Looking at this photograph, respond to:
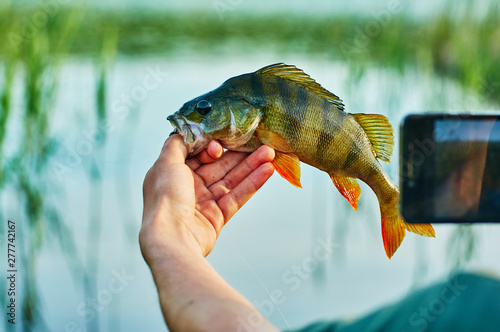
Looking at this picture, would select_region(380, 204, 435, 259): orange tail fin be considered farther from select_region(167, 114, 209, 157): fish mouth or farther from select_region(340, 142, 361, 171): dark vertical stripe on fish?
select_region(167, 114, 209, 157): fish mouth

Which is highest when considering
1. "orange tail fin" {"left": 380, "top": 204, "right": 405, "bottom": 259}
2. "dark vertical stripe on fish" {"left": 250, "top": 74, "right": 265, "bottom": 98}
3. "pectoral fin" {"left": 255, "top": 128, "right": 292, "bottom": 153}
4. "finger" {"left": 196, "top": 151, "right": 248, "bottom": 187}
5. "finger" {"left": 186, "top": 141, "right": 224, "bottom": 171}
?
"dark vertical stripe on fish" {"left": 250, "top": 74, "right": 265, "bottom": 98}

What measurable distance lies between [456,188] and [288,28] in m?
8.96

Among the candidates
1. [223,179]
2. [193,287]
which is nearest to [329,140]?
[223,179]

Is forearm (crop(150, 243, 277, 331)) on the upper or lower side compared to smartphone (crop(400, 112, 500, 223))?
lower

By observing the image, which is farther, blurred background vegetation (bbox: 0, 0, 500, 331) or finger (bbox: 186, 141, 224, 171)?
blurred background vegetation (bbox: 0, 0, 500, 331)

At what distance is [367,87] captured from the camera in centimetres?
446

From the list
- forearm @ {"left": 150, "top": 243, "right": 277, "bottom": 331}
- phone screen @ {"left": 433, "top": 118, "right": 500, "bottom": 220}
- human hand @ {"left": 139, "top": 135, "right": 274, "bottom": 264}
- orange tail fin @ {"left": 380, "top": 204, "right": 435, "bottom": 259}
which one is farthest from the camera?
orange tail fin @ {"left": 380, "top": 204, "right": 435, "bottom": 259}

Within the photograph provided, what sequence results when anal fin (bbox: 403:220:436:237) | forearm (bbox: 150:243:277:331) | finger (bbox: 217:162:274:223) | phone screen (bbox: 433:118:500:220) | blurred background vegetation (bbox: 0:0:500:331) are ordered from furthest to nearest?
blurred background vegetation (bbox: 0:0:500:331)
finger (bbox: 217:162:274:223)
anal fin (bbox: 403:220:436:237)
forearm (bbox: 150:243:277:331)
phone screen (bbox: 433:118:500:220)

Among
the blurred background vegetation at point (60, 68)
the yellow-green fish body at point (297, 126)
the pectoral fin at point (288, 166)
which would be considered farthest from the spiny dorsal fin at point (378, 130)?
the blurred background vegetation at point (60, 68)

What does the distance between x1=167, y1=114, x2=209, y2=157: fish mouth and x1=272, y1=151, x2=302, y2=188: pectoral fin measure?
244mm

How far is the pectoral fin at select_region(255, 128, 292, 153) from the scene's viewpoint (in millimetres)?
1948

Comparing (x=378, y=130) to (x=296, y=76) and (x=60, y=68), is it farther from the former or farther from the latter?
(x=60, y=68)

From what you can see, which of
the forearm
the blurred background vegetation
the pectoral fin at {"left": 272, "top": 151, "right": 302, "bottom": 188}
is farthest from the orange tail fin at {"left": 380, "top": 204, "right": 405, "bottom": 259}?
the blurred background vegetation

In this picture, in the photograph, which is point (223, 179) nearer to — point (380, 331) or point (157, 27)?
point (380, 331)
